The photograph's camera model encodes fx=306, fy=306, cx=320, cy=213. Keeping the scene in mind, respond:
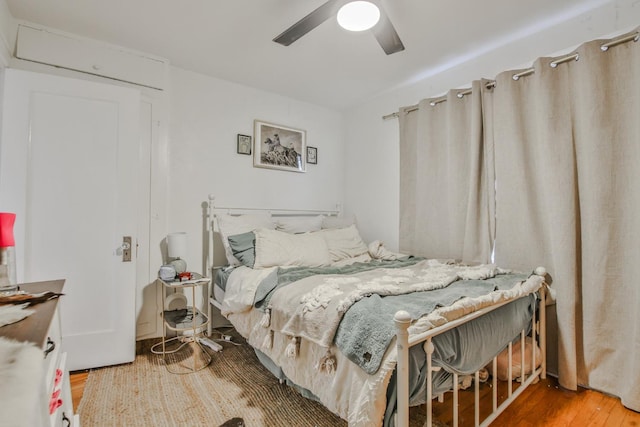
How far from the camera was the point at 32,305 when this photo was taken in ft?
3.29

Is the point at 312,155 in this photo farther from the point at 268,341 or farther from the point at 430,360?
the point at 430,360

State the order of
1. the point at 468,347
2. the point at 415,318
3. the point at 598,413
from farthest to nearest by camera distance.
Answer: the point at 598,413 < the point at 468,347 < the point at 415,318

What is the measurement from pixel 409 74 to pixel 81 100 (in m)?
2.73

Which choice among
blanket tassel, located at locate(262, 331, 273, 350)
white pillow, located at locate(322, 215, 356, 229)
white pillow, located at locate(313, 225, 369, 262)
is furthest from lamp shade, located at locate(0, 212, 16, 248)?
white pillow, located at locate(322, 215, 356, 229)

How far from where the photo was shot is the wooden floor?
165 cm

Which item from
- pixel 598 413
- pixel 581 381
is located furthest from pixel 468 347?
pixel 581 381

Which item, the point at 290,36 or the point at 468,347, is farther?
the point at 290,36

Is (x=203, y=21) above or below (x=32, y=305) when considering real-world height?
above

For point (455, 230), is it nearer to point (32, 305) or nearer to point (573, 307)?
point (573, 307)

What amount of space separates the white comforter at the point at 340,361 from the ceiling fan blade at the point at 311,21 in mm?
1536

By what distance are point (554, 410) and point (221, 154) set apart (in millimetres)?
3154

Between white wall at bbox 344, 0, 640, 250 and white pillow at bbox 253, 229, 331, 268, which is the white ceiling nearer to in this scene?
white wall at bbox 344, 0, 640, 250

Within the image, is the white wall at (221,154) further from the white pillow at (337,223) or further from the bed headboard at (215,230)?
the white pillow at (337,223)

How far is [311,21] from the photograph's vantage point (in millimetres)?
1709
